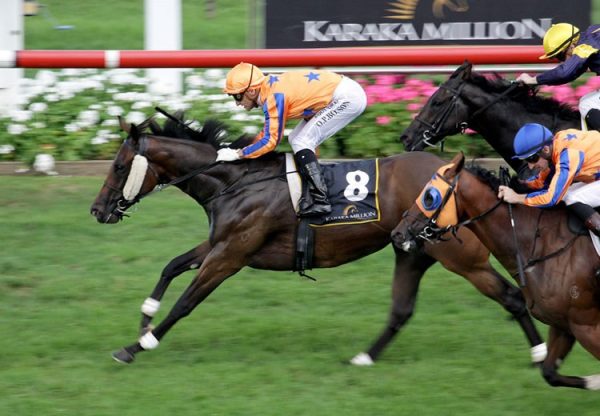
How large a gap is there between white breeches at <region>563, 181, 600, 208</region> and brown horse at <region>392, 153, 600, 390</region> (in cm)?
11

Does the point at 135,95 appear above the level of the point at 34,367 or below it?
above

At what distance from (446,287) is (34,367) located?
340 centimetres

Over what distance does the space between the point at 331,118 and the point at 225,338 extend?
168 cm

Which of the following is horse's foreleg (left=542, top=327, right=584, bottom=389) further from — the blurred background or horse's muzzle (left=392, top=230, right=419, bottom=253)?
horse's muzzle (left=392, top=230, right=419, bottom=253)

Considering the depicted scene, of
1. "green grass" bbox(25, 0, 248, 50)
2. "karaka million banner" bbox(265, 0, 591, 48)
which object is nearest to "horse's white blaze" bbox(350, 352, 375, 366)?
"karaka million banner" bbox(265, 0, 591, 48)

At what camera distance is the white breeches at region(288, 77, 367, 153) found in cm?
773

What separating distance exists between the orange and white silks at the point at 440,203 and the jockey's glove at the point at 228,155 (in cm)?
168

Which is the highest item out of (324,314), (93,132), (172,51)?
(172,51)

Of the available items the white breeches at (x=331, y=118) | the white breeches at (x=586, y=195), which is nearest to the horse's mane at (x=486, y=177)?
the white breeches at (x=586, y=195)

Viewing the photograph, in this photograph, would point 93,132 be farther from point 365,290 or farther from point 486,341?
point 486,341

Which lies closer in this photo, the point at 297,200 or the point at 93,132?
the point at 297,200

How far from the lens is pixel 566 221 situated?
253 inches

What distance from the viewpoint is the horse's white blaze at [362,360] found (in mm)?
7434

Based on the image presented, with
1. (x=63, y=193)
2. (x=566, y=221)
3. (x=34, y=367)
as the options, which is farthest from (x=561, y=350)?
(x=63, y=193)
